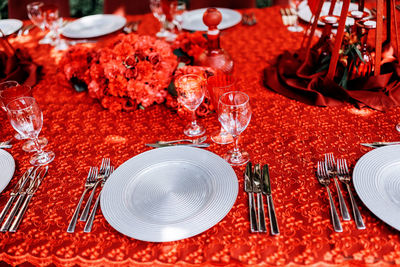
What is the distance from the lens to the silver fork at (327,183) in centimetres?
72

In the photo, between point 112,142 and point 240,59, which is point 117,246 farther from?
point 240,59

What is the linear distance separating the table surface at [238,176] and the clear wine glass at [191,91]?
10 centimetres

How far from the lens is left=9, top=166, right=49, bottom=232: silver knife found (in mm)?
798

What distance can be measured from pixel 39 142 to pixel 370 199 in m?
1.00

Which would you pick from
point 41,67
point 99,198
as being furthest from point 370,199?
point 41,67

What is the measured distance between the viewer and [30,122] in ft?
3.23

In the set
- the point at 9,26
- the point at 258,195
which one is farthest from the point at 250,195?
the point at 9,26

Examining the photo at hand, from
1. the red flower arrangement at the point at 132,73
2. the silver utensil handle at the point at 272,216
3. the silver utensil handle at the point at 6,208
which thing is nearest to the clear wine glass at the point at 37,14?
the red flower arrangement at the point at 132,73

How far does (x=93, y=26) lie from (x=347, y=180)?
5.44 feet

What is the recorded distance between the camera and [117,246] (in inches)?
28.8

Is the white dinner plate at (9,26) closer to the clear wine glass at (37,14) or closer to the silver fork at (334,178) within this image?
the clear wine glass at (37,14)

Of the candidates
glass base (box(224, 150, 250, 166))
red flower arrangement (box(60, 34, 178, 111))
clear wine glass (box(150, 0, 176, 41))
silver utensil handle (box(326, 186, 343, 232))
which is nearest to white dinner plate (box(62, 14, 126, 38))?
clear wine glass (box(150, 0, 176, 41))

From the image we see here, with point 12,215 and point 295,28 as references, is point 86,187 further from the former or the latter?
point 295,28

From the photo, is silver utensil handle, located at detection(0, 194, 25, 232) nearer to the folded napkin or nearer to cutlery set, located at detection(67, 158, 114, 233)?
cutlery set, located at detection(67, 158, 114, 233)
